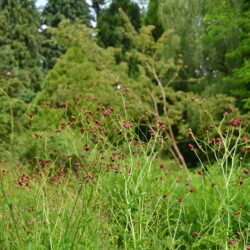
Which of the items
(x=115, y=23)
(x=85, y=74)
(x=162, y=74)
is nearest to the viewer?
(x=85, y=74)

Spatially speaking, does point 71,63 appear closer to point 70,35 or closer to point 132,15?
point 70,35

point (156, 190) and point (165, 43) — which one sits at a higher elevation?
point (165, 43)

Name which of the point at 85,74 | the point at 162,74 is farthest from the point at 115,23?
the point at 85,74

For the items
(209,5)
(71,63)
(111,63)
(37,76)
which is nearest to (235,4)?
(209,5)

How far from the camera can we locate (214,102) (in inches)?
544

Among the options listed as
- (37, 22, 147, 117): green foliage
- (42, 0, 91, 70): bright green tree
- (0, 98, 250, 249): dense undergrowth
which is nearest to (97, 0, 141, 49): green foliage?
(42, 0, 91, 70): bright green tree

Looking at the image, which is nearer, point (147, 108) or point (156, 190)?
point (156, 190)

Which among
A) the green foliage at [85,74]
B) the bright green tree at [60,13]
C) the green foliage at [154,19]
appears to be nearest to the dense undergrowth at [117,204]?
the green foliage at [85,74]

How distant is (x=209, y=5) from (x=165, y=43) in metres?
2.98

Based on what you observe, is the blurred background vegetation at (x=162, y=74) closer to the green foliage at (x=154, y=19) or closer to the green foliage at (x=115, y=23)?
the green foliage at (x=154, y=19)

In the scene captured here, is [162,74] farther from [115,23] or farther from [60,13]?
[60,13]

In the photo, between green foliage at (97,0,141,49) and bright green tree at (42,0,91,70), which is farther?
bright green tree at (42,0,91,70)

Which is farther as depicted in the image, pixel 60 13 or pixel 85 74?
pixel 60 13

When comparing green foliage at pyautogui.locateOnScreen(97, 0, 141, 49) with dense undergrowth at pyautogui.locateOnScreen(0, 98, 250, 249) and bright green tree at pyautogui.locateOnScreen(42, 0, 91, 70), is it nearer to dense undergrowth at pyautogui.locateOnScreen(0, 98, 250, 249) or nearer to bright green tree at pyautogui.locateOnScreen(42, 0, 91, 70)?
bright green tree at pyautogui.locateOnScreen(42, 0, 91, 70)
